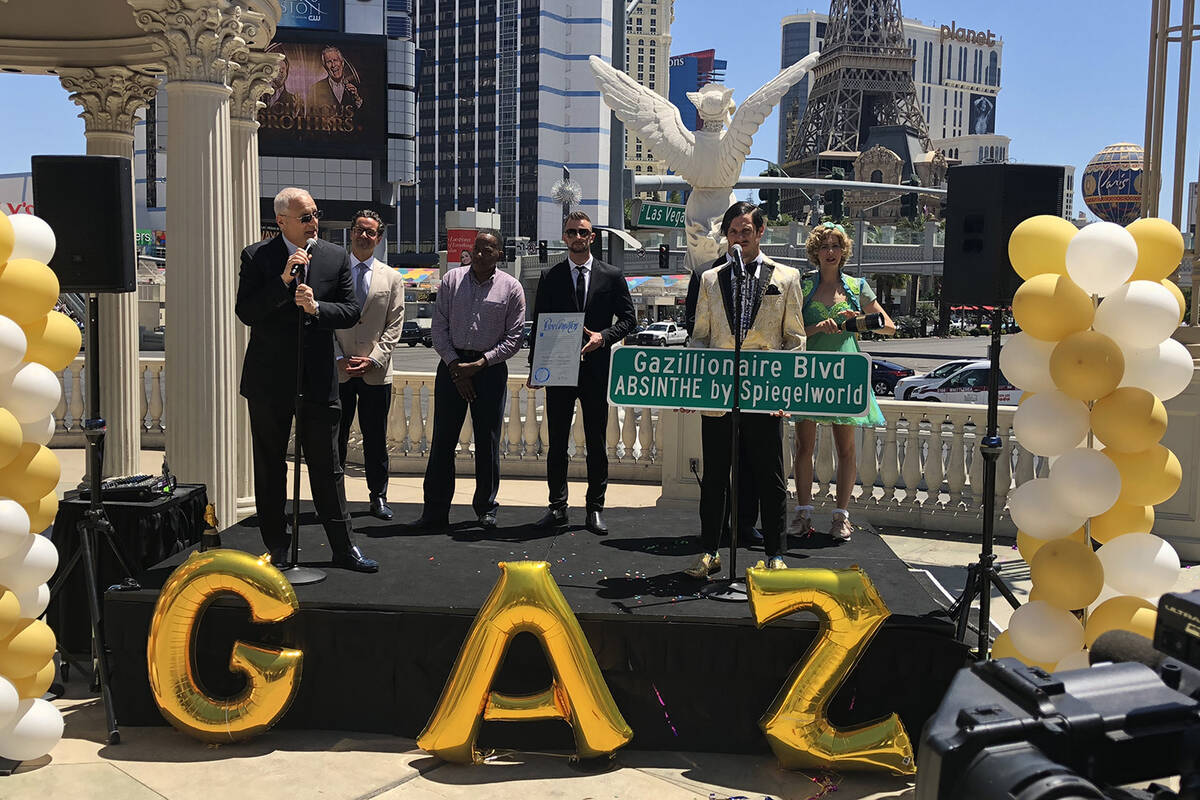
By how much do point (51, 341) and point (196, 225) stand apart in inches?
94.3

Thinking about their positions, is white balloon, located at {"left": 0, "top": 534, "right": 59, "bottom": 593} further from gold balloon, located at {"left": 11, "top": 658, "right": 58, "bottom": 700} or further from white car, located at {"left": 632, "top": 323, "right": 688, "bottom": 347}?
white car, located at {"left": 632, "top": 323, "right": 688, "bottom": 347}

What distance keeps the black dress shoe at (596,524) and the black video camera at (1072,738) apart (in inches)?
166

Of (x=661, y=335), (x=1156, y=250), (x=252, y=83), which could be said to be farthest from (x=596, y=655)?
(x=661, y=335)

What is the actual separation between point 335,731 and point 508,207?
131627 mm

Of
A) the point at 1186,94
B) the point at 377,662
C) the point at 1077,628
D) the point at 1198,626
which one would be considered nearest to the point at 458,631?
the point at 377,662

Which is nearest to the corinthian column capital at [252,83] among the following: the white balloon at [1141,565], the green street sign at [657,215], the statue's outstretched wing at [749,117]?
the statue's outstretched wing at [749,117]

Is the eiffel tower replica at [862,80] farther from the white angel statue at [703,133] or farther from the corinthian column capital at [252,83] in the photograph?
the corinthian column capital at [252,83]

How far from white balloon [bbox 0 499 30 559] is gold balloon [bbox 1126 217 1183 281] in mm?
4176

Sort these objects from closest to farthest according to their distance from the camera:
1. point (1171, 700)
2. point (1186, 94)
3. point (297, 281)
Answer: point (1171, 700) < point (297, 281) < point (1186, 94)

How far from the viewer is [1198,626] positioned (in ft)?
5.37

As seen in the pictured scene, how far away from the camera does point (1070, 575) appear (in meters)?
3.89

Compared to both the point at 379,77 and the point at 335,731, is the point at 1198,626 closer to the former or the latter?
the point at 335,731

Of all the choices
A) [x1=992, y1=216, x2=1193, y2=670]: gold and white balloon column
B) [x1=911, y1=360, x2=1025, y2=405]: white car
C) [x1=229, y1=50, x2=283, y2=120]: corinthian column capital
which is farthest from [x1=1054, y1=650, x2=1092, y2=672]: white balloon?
[x1=911, y1=360, x2=1025, y2=405]: white car

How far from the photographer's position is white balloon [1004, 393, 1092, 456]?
3.95m
